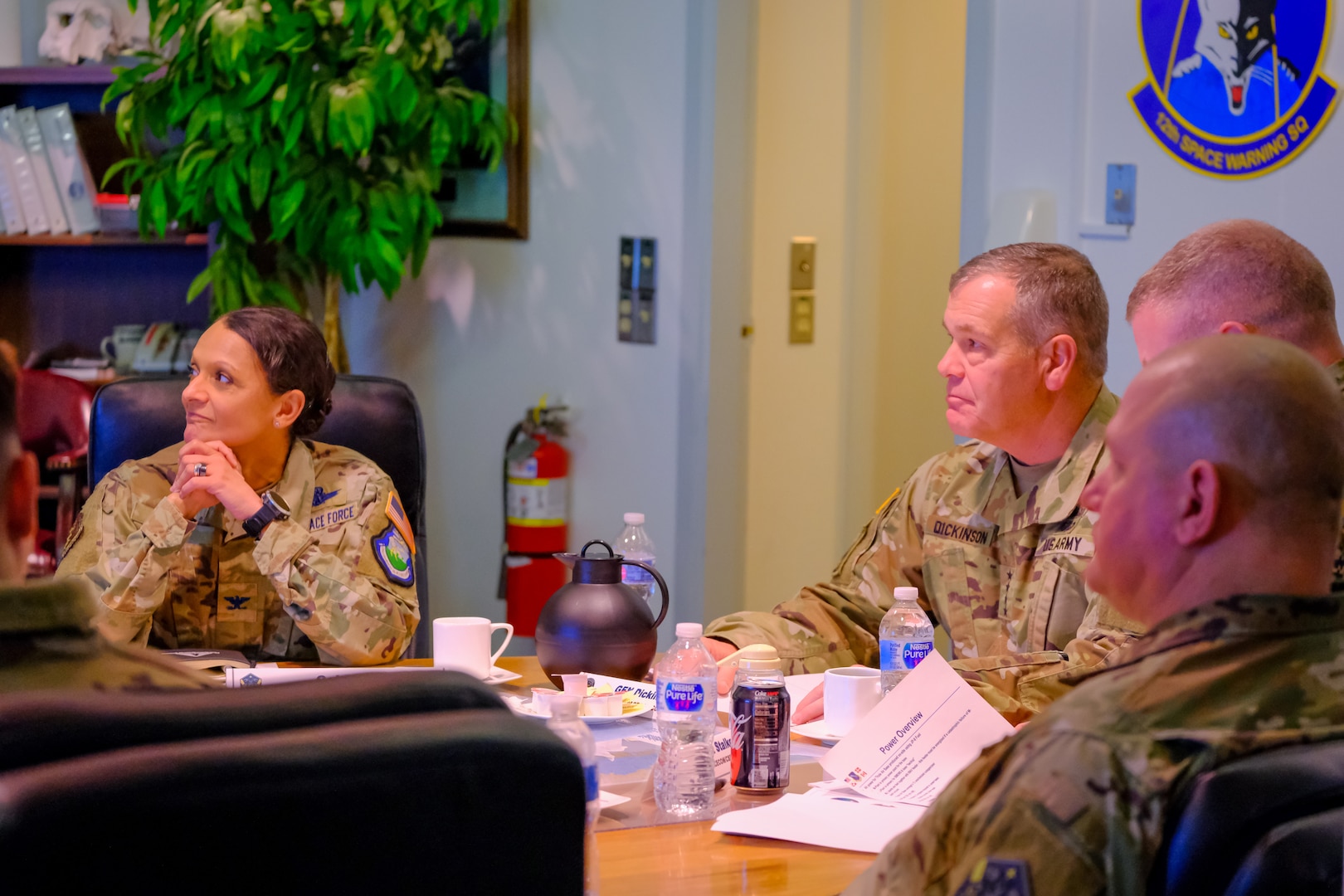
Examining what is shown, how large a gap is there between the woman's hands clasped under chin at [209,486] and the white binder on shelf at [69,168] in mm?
1786

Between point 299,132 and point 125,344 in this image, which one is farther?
point 125,344

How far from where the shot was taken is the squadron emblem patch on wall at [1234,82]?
9.50 ft

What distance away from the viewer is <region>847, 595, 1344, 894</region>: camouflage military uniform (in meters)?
0.80

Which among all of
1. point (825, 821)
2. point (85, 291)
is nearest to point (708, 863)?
point (825, 821)

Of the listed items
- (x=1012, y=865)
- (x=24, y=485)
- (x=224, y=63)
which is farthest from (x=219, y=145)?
(x=1012, y=865)

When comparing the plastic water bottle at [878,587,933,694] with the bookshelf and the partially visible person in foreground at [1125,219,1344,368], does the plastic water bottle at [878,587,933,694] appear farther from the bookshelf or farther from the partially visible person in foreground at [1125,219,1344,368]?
the bookshelf

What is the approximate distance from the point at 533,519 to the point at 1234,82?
82.2 inches

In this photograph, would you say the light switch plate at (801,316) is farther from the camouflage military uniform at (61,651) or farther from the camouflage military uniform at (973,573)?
the camouflage military uniform at (61,651)

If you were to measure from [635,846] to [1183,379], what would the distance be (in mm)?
685

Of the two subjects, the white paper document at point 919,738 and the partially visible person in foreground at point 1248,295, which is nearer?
the white paper document at point 919,738

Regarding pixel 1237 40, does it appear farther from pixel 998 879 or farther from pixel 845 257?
pixel 998 879

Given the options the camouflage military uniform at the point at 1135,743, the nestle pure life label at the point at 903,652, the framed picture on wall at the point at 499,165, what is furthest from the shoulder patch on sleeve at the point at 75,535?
the framed picture on wall at the point at 499,165

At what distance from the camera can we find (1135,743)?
2.69ft

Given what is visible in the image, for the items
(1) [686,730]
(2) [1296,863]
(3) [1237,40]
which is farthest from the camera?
(3) [1237,40]
